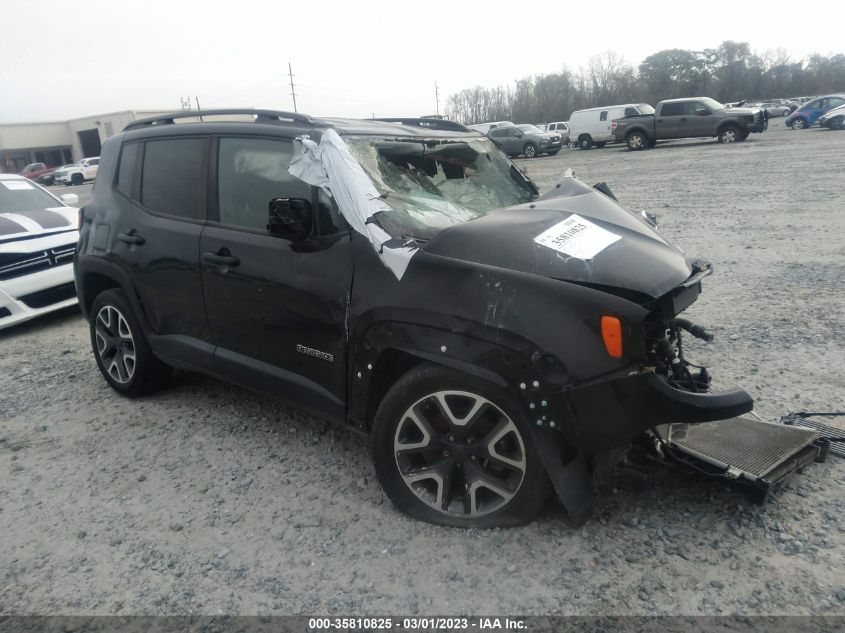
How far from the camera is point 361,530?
2.93m

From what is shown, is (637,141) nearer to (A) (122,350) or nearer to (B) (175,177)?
(B) (175,177)

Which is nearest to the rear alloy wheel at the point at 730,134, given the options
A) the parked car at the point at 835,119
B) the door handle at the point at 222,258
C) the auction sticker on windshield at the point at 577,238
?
the parked car at the point at 835,119

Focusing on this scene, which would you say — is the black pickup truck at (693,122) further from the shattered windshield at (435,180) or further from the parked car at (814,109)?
the shattered windshield at (435,180)

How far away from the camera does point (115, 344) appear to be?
14.8 ft

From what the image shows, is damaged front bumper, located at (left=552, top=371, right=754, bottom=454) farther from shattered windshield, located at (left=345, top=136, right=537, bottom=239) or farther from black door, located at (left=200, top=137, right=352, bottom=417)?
black door, located at (left=200, top=137, right=352, bottom=417)

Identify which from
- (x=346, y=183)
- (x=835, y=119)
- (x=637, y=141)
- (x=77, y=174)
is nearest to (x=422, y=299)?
(x=346, y=183)

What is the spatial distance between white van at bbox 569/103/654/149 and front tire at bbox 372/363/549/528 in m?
29.2

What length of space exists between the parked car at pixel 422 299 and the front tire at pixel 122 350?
12 centimetres

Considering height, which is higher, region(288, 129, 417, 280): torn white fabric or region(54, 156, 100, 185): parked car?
region(288, 129, 417, 280): torn white fabric

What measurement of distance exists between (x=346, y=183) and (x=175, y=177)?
149 centimetres

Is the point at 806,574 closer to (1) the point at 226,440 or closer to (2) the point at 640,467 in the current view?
(2) the point at 640,467

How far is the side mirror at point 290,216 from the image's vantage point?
3.04 m

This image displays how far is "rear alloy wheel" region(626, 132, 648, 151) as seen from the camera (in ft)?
89.6

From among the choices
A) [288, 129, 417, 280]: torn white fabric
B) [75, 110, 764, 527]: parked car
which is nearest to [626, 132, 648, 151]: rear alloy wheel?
[75, 110, 764, 527]: parked car
